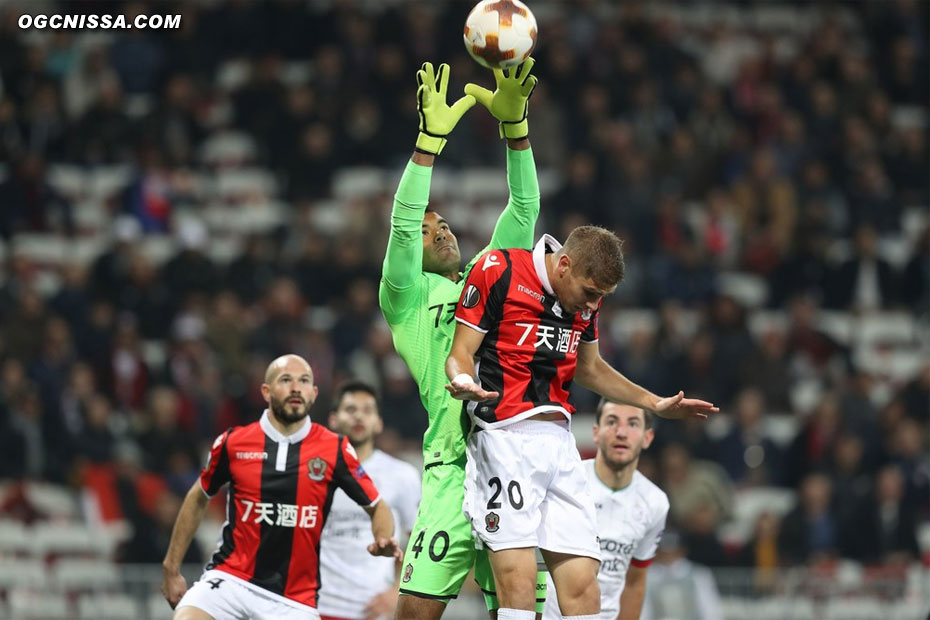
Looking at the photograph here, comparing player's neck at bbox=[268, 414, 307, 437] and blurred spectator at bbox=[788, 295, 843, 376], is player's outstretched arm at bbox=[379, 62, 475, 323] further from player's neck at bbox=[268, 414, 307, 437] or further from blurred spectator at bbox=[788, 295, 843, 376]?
blurred spectator at bbox=[788, 295, 843, 376]

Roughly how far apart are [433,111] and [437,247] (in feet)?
2.92

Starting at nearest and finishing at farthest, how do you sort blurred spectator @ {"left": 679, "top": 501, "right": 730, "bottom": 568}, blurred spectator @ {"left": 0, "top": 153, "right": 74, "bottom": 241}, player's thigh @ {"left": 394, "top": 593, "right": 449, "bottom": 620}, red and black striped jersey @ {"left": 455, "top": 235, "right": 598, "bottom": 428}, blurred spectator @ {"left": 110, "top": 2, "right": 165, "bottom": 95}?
red and black striped jersey @ {"left": 455, "top": 235, "right": 598, "bottom": 428}
player's thigh @ {"left": 394, "top": 593, "right": 449, "bottom": 620}
blurred spectator @ {"left": 679, "top": 501, "right": 730, "bottom": 568}
blurred spectator @ {"left": 0, "top": 153, "right": 74, "bottom": 241}
blurred spectator @ {"left": 110, "top": 2, "right": 165, "bottom": 95}

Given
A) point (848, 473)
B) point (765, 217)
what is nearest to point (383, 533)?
point (848, 473)

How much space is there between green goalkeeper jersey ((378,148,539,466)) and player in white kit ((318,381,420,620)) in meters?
2.38

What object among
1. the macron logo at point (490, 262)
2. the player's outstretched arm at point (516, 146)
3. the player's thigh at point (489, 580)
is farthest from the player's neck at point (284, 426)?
the macron logo at point (490, 262)

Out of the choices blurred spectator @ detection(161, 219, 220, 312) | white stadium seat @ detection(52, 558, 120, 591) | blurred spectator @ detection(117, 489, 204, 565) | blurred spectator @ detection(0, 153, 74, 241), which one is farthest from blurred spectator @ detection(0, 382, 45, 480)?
Answer: blurred spectator @ detection(0, 153, 74, 241)

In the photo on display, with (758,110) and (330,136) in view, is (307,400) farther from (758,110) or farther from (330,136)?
(758,110)

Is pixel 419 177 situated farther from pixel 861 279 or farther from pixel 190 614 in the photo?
pixel 861 279

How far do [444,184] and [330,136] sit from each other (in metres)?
1.58

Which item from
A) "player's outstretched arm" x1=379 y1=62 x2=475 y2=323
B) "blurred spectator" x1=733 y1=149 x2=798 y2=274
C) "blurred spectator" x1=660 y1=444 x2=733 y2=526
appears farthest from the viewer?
"blurred spectator" x1=733 y1=149 x2=798 y2=274

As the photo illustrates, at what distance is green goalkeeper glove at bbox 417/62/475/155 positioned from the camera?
7574 mm

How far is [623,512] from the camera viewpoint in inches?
350

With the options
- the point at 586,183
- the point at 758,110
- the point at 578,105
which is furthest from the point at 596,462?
the point at 758,110

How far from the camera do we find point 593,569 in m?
7.05
